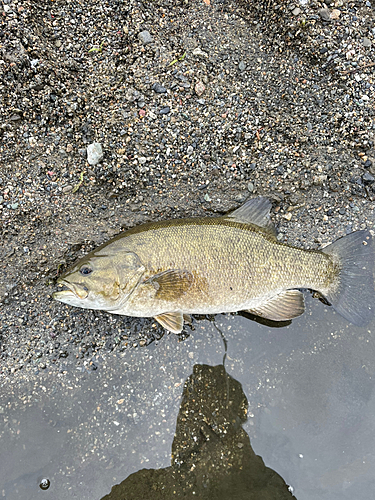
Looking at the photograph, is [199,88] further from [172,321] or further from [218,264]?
[172,321]

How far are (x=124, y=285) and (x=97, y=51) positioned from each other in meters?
2.52

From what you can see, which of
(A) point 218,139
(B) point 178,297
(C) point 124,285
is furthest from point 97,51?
(B) point 178,297

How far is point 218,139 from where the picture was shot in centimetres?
337

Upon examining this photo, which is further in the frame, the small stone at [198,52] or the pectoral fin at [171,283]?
the small stone at [198,52]

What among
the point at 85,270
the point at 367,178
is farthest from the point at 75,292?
the point at 367,178

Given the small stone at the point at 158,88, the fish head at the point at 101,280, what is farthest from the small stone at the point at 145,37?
the fish head at the point at 101,280

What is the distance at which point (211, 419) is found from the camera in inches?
129

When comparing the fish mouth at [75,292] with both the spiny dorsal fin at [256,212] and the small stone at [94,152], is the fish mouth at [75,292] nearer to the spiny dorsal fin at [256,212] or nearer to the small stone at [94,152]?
the small stone at [94,152]

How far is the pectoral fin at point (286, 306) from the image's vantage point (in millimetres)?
3266

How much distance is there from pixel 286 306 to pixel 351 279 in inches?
29.1

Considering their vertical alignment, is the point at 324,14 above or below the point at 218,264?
above

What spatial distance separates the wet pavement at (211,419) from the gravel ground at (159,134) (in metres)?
0.34

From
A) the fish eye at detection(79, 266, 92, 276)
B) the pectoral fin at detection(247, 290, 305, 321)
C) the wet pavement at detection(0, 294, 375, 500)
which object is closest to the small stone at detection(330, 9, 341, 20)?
the pectoral fin at detection(247, 290, 305, 321)

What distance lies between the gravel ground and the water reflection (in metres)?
0.87
